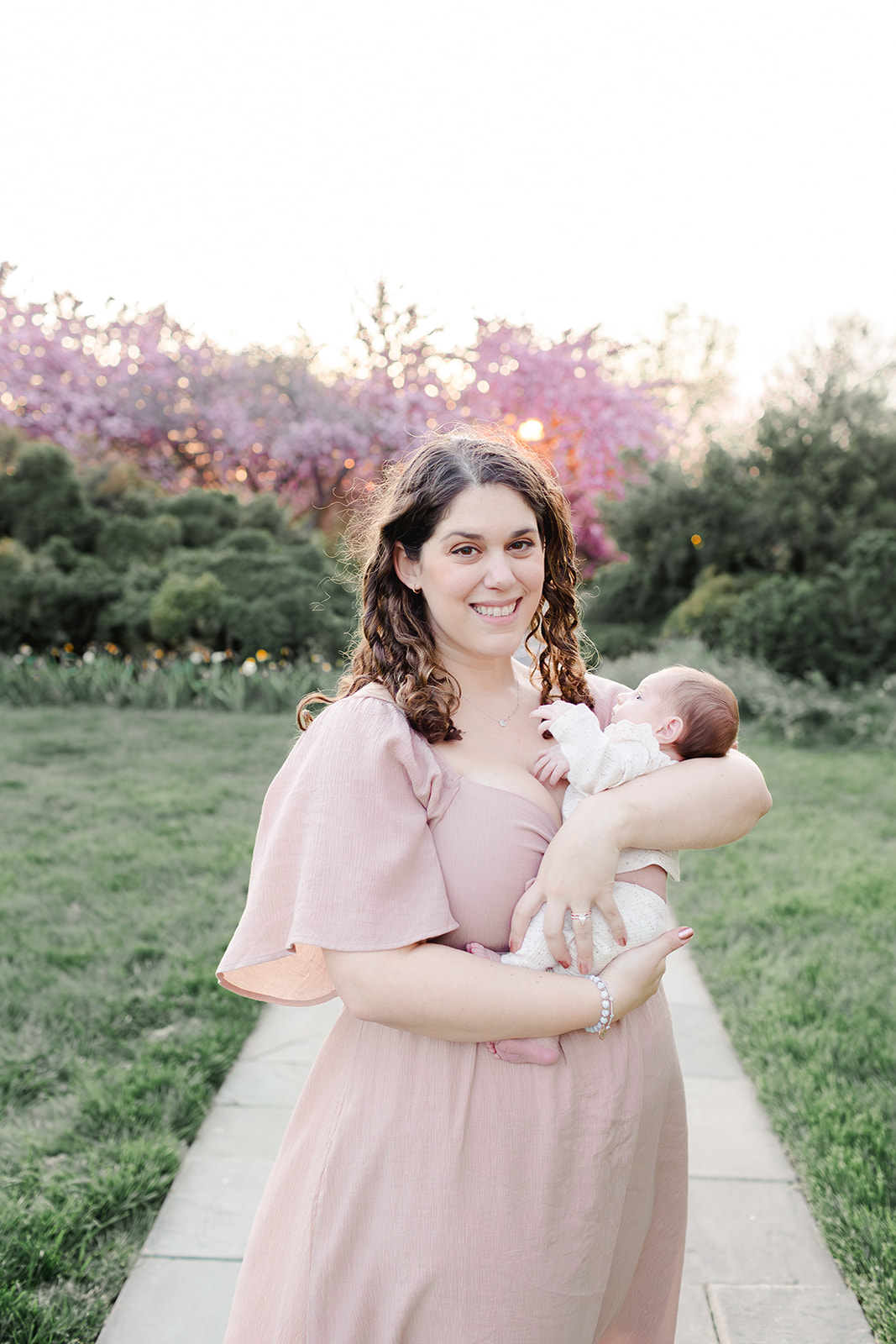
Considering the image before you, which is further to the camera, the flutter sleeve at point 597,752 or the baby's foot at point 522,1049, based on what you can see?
the flutter sleeve at point 597,752

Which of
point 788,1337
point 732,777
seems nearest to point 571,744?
point 732,777

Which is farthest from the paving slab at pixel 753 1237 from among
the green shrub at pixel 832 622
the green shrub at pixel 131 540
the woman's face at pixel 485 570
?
the green shrub at pixel 131 540

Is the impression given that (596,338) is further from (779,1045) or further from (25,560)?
(779,1045)

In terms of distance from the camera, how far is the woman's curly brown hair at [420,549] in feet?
4.54

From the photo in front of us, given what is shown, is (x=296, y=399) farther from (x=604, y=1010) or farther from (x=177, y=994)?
(x=604, y=1010)

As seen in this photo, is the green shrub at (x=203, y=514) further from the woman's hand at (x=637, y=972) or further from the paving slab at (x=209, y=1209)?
the woman's hand at (x=637, y=972)

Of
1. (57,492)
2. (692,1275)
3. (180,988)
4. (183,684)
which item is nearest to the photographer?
(692,1275)

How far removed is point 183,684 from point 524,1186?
7396mm

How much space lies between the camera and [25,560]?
9.40 meters

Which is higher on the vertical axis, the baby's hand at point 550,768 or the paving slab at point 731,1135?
the baby's hand at point 550,768

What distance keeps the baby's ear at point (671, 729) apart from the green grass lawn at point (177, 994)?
4.75 feet

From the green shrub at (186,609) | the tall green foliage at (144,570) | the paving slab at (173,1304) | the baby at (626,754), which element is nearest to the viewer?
the baby at (626,754)

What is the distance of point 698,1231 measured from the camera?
2328 millimetres

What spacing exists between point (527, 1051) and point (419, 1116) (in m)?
0.17
